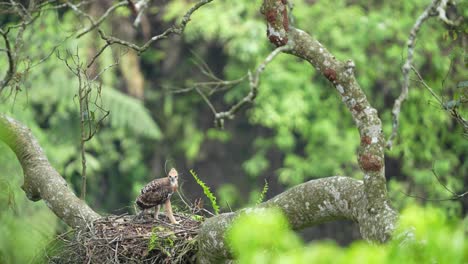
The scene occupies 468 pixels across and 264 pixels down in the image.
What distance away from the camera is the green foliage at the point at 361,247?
2.55 m

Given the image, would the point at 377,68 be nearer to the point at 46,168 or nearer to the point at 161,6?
the point at 161,6

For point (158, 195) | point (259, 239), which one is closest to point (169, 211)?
point (158, 195)

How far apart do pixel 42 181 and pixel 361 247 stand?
4559 mm

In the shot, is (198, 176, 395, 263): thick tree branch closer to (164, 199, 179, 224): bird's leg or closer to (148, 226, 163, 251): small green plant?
(148, 226, 163, 251): small green plant

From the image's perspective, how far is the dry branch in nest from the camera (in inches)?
239

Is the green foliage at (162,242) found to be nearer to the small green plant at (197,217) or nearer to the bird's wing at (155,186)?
the small green plant at (197,217)

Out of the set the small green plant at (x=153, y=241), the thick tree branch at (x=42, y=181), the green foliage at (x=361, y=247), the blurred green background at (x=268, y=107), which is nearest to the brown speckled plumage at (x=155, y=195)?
the thick tree branch at (x=42, y=181)

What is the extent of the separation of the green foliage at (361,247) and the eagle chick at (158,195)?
395 centimetres

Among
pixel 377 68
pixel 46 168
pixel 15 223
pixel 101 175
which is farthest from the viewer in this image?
pixel 101 175

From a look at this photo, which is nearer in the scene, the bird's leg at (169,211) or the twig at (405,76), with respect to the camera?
the twig at (405,76)

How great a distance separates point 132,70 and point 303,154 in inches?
147

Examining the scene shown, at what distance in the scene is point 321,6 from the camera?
16.2 metres

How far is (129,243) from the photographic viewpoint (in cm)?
627

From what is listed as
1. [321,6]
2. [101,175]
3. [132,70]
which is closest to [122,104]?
[132,70]
